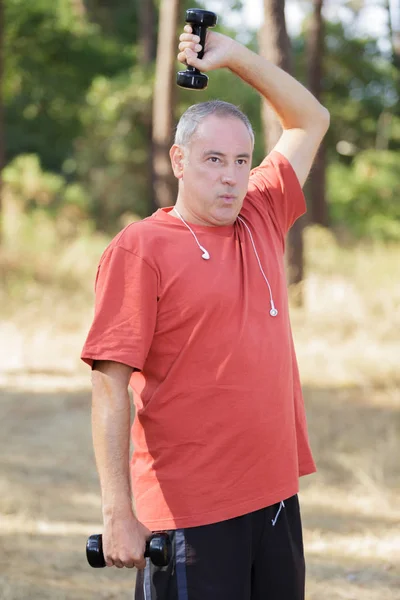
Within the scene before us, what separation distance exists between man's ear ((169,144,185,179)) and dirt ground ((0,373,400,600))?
2.35m

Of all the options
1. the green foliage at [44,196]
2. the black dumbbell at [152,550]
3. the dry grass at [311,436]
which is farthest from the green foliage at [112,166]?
the black dumbbell at [152,550]

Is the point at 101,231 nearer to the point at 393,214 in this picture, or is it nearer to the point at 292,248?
the point at 393,214

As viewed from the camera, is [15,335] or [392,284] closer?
[15,335]

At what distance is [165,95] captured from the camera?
13875 mm

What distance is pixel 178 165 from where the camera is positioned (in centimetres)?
250

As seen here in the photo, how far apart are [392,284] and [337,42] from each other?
10.6 metres

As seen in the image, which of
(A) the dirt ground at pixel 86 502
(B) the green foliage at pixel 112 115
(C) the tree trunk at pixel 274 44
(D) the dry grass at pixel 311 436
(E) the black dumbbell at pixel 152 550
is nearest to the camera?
Answer: (E) the black dumbbell at pixel 152 550

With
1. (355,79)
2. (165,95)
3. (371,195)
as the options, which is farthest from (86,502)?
(355,79)

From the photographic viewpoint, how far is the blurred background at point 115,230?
5230mm

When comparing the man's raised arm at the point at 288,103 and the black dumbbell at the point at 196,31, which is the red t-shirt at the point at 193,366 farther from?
the man's raised arm at the point at 288,103

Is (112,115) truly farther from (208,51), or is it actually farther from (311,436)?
(208,51)

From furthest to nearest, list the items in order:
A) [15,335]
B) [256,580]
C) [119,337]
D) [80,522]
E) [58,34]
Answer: [58,34], [15,335], [80,522], [256,580], [119,337]

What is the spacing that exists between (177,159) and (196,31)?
391 mm

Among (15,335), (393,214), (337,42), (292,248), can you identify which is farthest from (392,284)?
(337,42)
